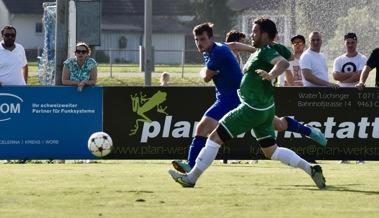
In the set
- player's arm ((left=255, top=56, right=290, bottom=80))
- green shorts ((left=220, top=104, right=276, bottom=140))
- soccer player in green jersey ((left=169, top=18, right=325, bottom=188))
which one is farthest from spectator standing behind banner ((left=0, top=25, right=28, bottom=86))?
player's arm ((left=255, top=56, right=290, bottom=80))

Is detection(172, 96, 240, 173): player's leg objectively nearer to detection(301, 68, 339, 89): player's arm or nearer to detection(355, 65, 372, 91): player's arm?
detection(355, 65, 372, 91): player's arm

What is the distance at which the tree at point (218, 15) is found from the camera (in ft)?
261

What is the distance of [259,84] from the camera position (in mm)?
12719

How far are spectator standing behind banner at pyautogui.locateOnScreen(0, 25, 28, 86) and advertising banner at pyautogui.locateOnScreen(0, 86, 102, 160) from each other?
731mm

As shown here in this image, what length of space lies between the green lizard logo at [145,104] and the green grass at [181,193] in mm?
1769

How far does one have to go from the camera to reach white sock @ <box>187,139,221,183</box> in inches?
510

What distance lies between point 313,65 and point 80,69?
3840 millimetres

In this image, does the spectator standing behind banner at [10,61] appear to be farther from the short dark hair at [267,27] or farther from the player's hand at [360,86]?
the short dark hair at [267,27]

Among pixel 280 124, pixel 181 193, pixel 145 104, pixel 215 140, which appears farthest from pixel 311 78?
pixel 181 193

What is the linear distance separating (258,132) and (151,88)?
5664mm

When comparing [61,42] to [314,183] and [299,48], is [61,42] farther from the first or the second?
[314,183]

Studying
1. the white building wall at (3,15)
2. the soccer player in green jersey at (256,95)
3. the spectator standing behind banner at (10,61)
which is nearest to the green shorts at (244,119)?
the soccer player in green jersey at (256,95)

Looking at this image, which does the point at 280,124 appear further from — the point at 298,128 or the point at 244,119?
the point at 244,119

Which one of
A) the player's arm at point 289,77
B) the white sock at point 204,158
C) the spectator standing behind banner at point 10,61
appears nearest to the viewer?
the white sock at point 204,158
